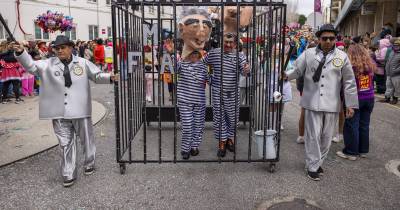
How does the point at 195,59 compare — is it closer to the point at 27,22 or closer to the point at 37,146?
the point at 37,146

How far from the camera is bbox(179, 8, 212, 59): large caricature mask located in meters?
4.84

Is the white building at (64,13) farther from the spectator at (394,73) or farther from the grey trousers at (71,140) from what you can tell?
the grey trousers at (71,140)

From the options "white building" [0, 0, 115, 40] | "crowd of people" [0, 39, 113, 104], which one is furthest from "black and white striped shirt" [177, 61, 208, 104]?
"white building" [0, 0, 115, 40]

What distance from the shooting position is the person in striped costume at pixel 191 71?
16.0ft

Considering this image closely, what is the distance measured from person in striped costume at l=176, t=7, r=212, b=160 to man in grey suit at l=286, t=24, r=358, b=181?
4.56ft

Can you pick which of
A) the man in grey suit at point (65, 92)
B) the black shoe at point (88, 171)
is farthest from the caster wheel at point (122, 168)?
the man in grey suit at point (65, 92)

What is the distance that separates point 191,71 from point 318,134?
1.84 m

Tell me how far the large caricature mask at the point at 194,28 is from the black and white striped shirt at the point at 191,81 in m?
0.20

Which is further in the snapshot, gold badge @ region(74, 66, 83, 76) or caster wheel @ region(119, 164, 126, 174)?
caster wheel @ region(119, 164, 126, 174)

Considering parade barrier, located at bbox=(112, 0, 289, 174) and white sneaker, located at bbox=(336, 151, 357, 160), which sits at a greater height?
parade barrier, located at bbox=(112, 0, 289, 174)

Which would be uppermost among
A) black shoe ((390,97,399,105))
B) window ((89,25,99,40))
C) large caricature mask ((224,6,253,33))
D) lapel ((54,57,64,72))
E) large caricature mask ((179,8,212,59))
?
window ((89,25,99,40))

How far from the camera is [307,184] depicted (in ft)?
14.2

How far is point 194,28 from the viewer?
4.84m

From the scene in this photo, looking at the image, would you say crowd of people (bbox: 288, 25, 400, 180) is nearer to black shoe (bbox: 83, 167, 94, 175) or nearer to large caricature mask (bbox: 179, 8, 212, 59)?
large caricature mask (bbox: 179, 8, 212, 59)
